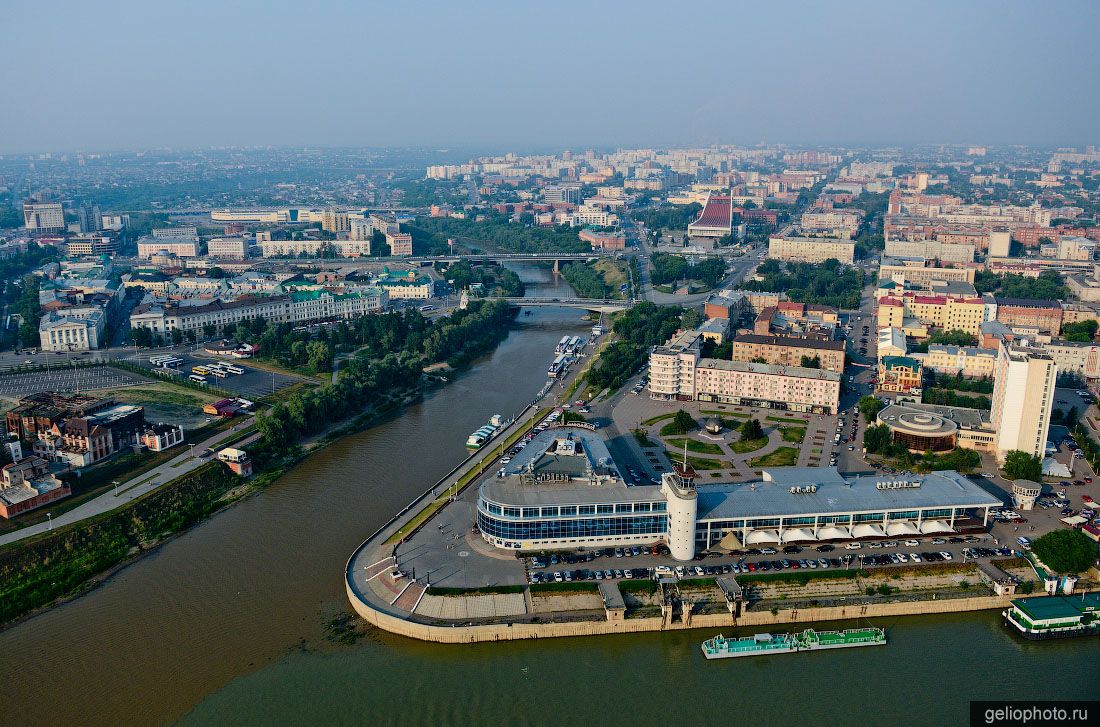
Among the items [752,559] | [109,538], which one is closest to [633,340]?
[752,559]

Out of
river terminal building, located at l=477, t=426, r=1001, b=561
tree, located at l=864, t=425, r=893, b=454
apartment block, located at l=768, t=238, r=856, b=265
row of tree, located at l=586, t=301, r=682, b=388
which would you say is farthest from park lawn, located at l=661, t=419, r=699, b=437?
apartment block, located at l=768, t=238, r=856, b=265

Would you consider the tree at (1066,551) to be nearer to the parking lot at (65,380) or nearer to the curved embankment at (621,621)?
the curved embankment at (621,621)

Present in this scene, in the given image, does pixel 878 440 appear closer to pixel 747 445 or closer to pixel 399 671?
pixel 747 445

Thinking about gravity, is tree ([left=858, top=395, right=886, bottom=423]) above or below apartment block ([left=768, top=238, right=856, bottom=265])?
below

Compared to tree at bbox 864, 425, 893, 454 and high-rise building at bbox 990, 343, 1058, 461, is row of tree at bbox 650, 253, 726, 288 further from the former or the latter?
high-rise building at bbox 990, 343, 1058, 461

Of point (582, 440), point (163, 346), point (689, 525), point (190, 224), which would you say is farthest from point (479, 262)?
point (689, 525)

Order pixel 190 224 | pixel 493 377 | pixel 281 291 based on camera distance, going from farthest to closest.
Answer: pixel 190 224, pixel 281 291, pixel 493 377

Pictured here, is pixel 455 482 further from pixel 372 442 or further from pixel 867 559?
pixel 867 559

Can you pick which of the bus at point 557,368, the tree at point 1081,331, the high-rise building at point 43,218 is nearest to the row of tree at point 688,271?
the bus at point 557,368
